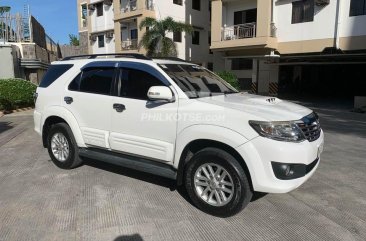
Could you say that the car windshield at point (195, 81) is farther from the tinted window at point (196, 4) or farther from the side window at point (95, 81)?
the tinted window at point (196, 4)

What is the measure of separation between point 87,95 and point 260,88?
1884 centimetres

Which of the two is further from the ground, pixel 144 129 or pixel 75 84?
pixel 75 84

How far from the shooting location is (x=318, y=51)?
18.0 meters

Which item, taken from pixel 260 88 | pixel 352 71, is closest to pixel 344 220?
pixel 260 88

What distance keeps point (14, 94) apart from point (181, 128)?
535 inches

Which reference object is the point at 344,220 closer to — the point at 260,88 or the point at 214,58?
the point at 260,88

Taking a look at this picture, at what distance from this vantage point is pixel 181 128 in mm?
4219

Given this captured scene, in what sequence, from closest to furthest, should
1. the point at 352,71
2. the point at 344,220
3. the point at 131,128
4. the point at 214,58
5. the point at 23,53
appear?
1. the point at 344,220
2. the point at 131,128
3. the point at 23,53
4. the point at 352,71
5. the point at 214,58

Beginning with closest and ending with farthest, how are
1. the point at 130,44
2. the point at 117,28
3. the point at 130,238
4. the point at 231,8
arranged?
the point at 130,238 < the point at 231,8 < the point at 130,44 < the point at 117,28

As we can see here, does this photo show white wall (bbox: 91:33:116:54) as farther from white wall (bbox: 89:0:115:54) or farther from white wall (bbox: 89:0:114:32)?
white wall (bbox: 89:0:114:32)

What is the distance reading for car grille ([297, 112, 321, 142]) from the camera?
3842mm

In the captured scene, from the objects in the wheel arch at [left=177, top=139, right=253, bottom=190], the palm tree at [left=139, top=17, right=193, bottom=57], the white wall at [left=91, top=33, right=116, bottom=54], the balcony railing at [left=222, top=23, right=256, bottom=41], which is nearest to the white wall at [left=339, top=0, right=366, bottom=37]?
the balcony railing at [left=222, top=23, right=256, bottom=41]

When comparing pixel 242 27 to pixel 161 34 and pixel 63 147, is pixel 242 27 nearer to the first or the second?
pixel 161 34

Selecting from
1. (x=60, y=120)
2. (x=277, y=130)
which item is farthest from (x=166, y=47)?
(x=277, y=130)
